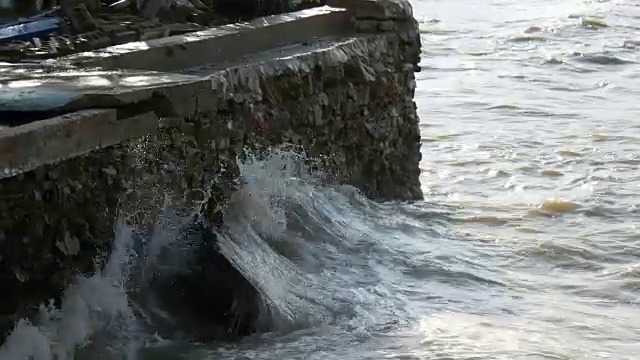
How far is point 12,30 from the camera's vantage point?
7.47 m

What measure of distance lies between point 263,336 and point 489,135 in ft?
21.1

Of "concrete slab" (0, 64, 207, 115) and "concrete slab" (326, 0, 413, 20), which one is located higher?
"concrete slab" (0, 64, 207, 115)

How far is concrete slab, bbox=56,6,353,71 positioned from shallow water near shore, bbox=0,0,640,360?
75 cm

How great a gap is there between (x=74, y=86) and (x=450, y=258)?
303 centimetres

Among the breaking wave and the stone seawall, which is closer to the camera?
the stone seawall

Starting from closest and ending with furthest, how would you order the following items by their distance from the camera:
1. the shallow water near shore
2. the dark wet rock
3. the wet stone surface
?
1. the shallow water near shore
2. the dark wet rock
3. the wet stone surface

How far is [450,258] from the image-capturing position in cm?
775

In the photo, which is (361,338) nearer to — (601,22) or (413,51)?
(413,51)

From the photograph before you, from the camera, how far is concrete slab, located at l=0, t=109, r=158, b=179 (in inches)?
192

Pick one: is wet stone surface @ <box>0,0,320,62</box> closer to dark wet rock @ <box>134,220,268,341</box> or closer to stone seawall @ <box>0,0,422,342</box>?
stone seawall @ <box>0,0,422,342</box>

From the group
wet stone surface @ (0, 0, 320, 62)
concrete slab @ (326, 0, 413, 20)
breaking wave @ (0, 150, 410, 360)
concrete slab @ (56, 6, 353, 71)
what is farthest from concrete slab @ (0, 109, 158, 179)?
concrete slab @ (326, 0, 413, 20)

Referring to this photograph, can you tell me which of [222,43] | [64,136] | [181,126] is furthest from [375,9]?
[64,136]

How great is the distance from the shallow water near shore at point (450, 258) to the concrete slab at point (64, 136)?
608 millimetres

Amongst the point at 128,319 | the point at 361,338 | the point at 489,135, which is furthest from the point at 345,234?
the point at 489,135
